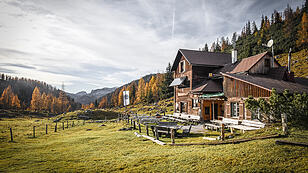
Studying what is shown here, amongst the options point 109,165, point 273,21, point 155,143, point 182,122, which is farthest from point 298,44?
point 109,165

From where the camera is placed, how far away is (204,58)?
28.5 meters

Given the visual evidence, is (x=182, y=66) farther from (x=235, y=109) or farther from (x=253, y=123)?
(x=253, y=123)

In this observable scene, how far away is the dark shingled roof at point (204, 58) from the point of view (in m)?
27.1

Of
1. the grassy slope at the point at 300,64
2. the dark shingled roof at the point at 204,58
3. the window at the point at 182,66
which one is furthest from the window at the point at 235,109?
the grassy slope at the point at 300,64

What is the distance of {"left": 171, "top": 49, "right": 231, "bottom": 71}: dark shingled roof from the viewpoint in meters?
27.1

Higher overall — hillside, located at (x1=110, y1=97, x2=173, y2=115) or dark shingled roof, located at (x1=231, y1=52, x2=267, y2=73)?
dark shingled roof, located at (x1=231, y1=52, x2=267, y2=73)

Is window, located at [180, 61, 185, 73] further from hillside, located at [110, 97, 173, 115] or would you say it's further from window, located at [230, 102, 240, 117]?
hillside, located at [110, 97, 173, 115]

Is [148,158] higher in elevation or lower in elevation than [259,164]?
lower

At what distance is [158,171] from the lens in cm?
677

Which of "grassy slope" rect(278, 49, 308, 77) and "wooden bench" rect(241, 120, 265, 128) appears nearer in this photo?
"wooden bench" rect(241, 120, 265, 128)

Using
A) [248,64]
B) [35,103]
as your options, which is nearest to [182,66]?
[248,64]

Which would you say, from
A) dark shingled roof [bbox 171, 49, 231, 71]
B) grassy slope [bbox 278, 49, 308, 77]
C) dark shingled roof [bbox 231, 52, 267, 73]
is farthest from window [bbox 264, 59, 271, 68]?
grassy slope [bbox 278, 49, 308, 77]

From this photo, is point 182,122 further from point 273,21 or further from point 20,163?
point 273,21

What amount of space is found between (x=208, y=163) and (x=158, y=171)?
206cm
